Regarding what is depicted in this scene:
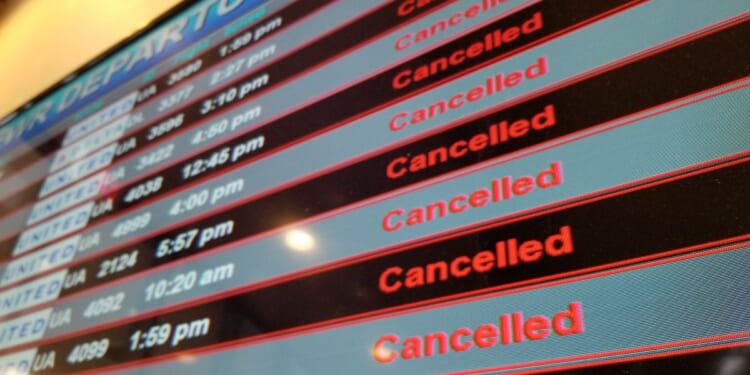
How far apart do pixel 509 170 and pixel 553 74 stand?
0.49ft

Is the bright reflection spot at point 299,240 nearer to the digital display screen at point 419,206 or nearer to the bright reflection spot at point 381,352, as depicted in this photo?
the digital display screen at point 419,206

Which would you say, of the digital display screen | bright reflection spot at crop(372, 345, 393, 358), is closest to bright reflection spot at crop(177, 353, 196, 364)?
the digital display screen

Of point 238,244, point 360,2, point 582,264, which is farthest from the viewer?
point 360,2

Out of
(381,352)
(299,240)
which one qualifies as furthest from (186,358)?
(381,352)

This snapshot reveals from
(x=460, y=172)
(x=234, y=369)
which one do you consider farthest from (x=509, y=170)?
(x=234, y=369)

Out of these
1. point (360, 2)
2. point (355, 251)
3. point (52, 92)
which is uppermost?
point (52, 92)

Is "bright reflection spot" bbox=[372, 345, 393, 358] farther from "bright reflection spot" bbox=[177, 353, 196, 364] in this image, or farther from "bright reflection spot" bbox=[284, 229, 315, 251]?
"bright reflection spot" bbox=[177, 353, 196, 364]

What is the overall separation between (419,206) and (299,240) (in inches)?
8.2

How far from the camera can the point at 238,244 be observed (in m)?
0.99

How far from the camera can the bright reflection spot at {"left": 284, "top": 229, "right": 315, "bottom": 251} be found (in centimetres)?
90

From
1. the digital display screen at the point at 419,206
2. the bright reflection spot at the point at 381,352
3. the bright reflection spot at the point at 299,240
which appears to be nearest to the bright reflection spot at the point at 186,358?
the digital display screen at the point at 419,206

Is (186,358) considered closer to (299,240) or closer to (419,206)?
(299,240)

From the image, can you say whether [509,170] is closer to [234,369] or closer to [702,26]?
[702,26]

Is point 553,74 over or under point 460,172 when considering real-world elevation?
over
